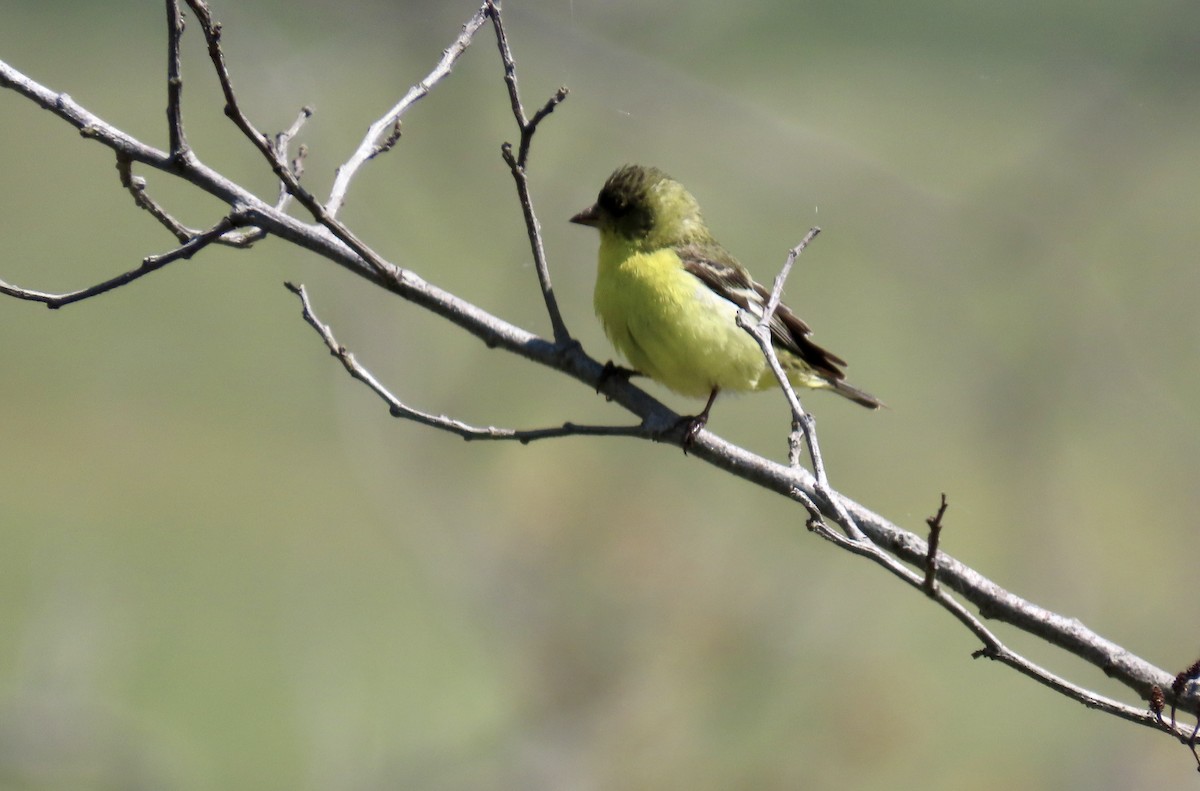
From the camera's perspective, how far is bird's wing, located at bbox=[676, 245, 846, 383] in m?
5.10

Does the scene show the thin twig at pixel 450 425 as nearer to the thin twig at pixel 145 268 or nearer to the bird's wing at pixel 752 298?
the thin twig at pixel 145 268

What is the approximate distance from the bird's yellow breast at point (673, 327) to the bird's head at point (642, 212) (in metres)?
0.10

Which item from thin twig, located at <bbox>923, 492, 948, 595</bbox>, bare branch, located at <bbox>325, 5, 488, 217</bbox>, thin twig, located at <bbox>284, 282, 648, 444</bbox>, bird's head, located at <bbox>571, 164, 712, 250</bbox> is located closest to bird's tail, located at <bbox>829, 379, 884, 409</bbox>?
bird's head, located at <bbox>571, 164, 712, 250</bbox>

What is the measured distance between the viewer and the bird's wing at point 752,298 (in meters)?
5.10

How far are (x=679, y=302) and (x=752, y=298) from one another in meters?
0.62

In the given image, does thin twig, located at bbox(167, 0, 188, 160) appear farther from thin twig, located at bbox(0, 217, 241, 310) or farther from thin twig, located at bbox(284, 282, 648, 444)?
thin twig, located at bbox(284, 282, 648, 444)

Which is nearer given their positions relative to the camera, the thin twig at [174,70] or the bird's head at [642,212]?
the thin twig at [174,70]

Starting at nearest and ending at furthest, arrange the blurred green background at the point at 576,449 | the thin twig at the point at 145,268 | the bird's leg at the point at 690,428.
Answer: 1. the thin twig at the point at 145,268
2. the bird's leg at the point at 690,428
3. the blurred green background at the point at 576,449

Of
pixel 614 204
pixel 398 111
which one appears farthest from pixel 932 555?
pixel 614 204

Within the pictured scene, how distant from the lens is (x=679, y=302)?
4.80 m

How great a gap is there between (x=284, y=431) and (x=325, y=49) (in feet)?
50.9

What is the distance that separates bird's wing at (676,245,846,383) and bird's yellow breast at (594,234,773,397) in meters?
0.08

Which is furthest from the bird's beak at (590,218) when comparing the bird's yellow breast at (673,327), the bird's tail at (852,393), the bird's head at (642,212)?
the bird's tail at (852,393)

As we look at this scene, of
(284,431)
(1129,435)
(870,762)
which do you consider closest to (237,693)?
(284,431)
